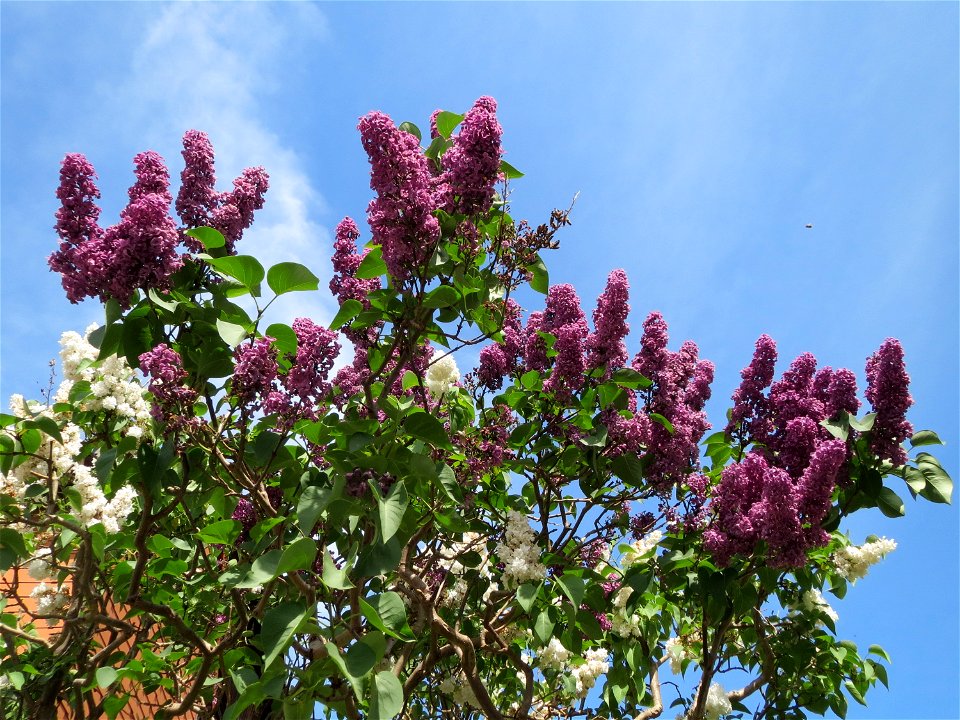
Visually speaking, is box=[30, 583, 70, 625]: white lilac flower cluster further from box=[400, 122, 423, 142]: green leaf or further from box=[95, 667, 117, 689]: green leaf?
box=[400, 122, 423, 142]: green leaf

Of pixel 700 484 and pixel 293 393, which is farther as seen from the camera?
pixel 700 484

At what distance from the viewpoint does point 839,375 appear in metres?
3.20

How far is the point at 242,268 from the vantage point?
8.53ft

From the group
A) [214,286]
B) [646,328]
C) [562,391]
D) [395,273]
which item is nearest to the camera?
[395,273]

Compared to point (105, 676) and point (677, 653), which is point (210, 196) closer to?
point (105, 676)

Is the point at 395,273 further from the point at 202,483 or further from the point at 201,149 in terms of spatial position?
the point at 202,483

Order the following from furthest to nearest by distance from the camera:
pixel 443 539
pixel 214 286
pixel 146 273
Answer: pixel 443 539
pixel 214 286
pixel 146 273

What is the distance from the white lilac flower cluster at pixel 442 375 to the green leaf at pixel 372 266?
770 millimetres

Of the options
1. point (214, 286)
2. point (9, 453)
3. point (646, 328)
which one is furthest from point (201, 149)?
point (646, 328)

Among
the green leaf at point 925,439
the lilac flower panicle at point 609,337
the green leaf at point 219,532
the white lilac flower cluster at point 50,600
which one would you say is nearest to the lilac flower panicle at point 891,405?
the green leaf at point 925,439

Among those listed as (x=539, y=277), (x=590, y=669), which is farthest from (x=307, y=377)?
(x=590, y=669)

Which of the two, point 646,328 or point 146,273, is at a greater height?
point 646,328

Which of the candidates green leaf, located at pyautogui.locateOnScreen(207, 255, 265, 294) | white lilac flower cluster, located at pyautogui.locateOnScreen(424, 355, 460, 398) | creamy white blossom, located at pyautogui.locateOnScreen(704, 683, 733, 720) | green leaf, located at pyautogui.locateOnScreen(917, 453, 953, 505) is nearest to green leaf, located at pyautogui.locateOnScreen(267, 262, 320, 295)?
green leaf, located at pyautogui.locateOnScreen(207, 255, 265, 294)

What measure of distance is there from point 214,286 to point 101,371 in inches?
29.5
